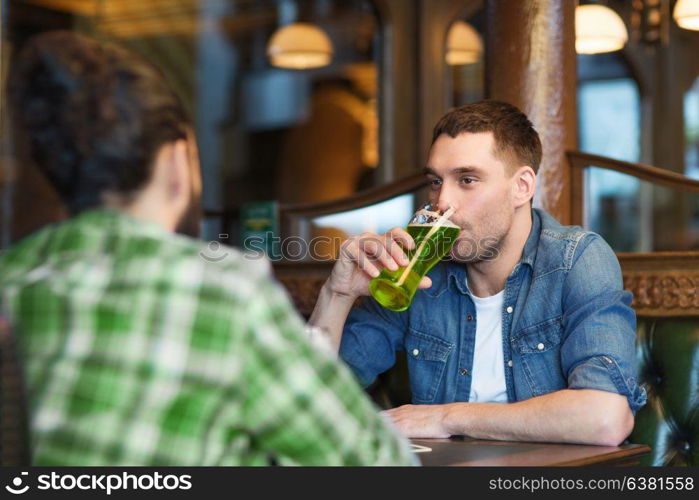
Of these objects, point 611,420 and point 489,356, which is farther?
point 489,356

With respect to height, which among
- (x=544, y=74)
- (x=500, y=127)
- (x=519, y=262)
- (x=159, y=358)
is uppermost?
(x=544, y=74)

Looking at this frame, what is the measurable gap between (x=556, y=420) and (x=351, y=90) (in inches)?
304

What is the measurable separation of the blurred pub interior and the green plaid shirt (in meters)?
2.29

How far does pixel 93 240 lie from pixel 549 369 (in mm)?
1319

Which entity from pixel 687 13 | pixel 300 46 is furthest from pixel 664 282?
pixel 300 46

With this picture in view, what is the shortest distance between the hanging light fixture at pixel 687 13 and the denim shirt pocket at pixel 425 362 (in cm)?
231

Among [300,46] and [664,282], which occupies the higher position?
[300,46]

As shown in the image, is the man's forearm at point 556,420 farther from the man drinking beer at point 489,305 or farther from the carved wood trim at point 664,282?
the carved wood trim at point 664,282

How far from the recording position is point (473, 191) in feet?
7.34

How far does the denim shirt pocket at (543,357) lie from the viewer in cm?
208

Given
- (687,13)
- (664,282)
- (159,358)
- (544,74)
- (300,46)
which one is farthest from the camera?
(300,46)

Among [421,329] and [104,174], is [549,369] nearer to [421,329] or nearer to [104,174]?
[421,329]

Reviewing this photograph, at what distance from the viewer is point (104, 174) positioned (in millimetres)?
1062

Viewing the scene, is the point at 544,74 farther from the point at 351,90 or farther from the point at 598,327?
the point at 351,90
